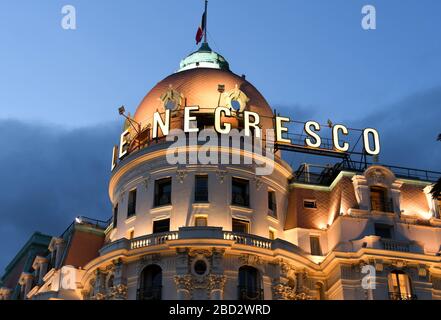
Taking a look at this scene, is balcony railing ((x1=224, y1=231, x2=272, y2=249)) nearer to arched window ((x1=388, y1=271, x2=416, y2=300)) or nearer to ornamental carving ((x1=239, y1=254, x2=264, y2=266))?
ornamental carving ((x1=239, y1=254, x2=264, y2=266))

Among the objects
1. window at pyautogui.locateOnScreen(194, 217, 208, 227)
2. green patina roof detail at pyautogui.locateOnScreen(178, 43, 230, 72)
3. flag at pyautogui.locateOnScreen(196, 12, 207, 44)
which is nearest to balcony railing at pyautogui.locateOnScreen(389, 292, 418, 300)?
window at pyautogui.locateOnScreen(194, 217, 208, 227)

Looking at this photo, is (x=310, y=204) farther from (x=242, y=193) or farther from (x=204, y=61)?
(x=204, y=61)

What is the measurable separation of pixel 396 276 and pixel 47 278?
3065cm

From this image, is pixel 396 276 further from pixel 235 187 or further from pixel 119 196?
pixel 119 196

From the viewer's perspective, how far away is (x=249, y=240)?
55.4m

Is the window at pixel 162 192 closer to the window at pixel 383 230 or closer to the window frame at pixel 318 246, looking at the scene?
the window frame at pixel 318 246

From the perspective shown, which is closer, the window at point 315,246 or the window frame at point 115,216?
the window at point 315,246

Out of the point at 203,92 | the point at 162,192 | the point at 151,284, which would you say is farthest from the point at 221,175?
the point at 151,284

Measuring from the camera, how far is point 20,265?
262 ft

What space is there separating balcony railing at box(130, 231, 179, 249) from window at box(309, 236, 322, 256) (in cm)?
1204

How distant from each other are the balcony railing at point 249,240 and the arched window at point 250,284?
1818mm

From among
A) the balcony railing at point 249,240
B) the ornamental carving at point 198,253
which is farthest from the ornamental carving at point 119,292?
the balcony railing at point 249,240

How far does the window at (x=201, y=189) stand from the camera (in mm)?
58312
